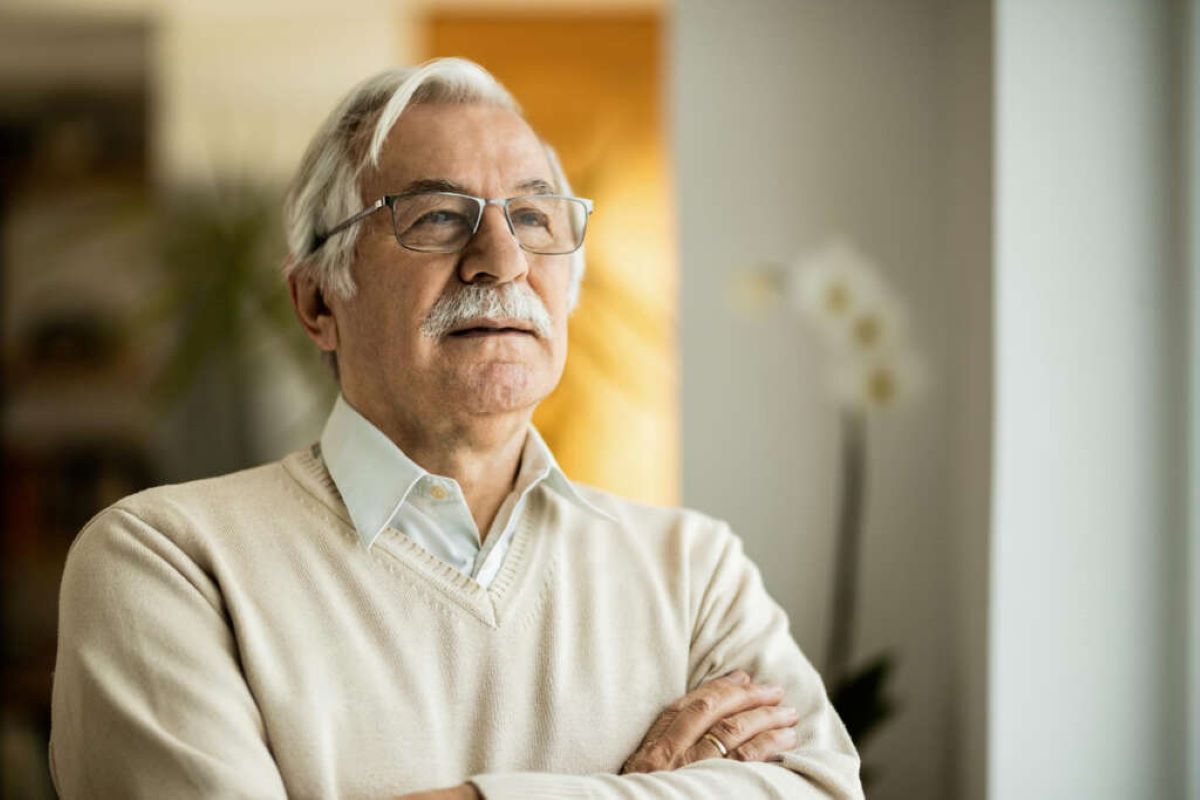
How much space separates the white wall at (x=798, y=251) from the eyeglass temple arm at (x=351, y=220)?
3.78 feet

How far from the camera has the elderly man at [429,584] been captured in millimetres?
1088

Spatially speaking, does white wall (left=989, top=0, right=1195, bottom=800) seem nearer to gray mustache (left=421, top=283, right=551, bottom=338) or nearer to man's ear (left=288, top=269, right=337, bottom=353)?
gray mustache (left=421, top=283, right=551, bottom=338)

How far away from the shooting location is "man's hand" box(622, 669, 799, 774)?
1191 mm

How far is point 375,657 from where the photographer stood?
118cm

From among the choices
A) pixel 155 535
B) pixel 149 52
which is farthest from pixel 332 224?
pixel 149 52

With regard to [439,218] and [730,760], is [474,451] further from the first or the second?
[730,760]

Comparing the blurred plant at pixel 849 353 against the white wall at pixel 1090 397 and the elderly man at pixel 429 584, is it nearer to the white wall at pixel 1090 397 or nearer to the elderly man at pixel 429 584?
the white wall at pixel 1090 397

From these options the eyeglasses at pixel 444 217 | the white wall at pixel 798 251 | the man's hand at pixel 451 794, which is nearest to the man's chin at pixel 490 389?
the eyeglasses at pixel 444 217

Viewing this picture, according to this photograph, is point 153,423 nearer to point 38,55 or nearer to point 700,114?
point 38,55

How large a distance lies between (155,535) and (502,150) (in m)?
0.59

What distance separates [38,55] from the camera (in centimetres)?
365

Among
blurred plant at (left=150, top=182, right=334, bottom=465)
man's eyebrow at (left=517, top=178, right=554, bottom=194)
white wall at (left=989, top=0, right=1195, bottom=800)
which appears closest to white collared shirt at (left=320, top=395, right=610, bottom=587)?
man's eyebrow at (left=517, top=178, right=554, bottom=194)

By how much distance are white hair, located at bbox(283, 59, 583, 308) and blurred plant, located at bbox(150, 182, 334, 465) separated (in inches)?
63.8

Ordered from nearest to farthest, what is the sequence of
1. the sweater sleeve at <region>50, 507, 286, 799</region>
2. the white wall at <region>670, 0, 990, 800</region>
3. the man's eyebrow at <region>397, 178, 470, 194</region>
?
the sweater sleeve at <region>50, 507, 286, 799</region> < the man's eyebrow at <region>397, 178, 470, 194</region> < the white wall at <region>670, 0, 990, 800</region>
